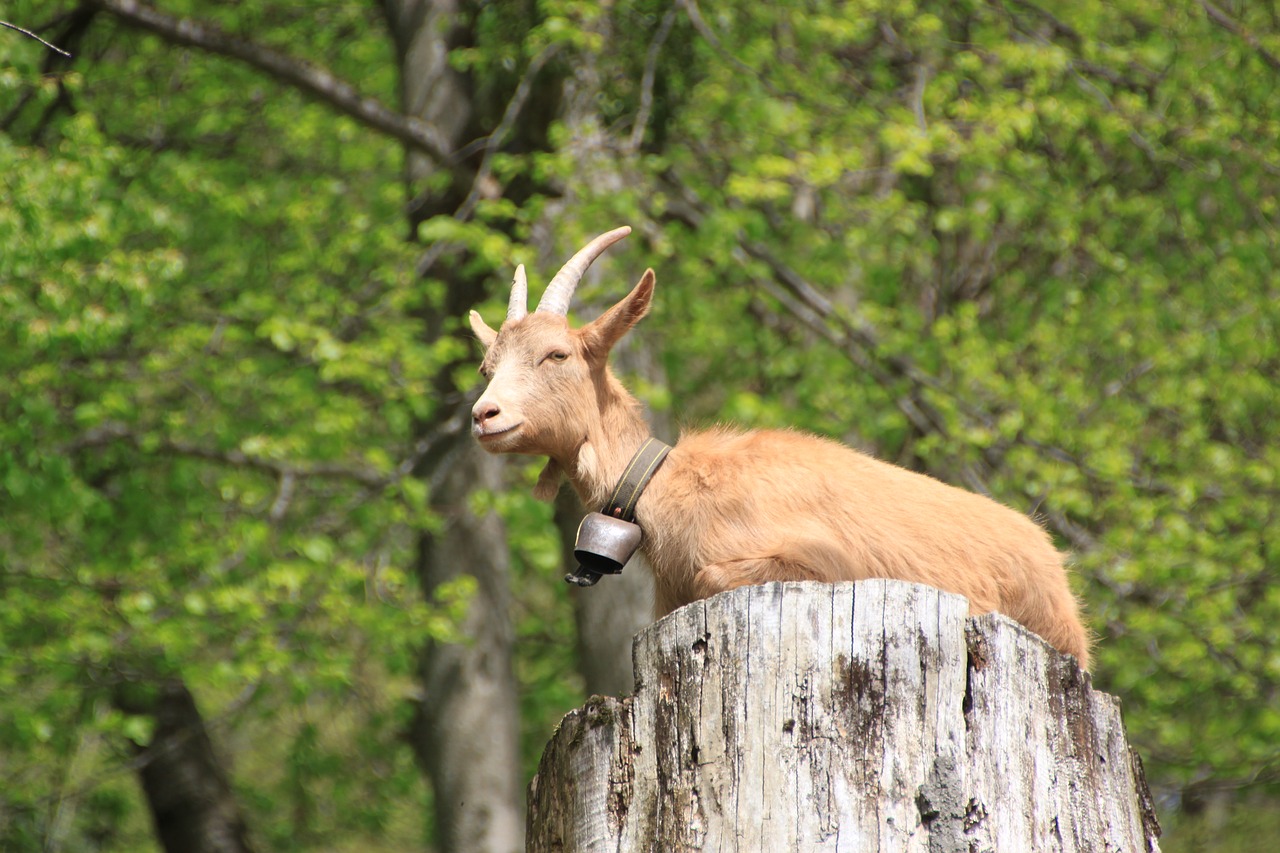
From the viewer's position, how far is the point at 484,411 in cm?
590

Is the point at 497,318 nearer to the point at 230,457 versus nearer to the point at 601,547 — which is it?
the point at 230,457

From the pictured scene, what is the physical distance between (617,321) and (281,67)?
8.17 meters

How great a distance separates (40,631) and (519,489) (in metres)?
4.58

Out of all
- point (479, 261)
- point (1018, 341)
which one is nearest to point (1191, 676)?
point (1018, 341)

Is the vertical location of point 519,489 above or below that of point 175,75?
below

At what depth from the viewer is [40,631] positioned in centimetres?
1349

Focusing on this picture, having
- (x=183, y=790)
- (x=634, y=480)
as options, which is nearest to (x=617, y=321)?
(x=634, y=480)

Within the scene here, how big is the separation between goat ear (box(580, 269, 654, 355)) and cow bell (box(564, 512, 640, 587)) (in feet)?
3.15

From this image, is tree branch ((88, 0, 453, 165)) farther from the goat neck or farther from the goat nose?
the goat nose

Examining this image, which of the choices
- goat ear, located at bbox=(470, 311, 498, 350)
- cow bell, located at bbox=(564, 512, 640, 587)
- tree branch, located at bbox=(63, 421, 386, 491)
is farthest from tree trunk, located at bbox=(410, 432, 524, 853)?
cow bell, located at bbox=(564, 512, 640, 587)

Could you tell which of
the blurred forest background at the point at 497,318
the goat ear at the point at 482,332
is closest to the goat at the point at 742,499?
the goat ear at the point at 482,332

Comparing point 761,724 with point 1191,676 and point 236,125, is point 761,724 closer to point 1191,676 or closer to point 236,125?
point 1191,676

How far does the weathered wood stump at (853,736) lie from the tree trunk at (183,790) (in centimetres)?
1049

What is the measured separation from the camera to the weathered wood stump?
4484 mm
